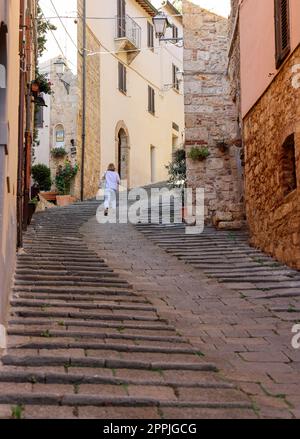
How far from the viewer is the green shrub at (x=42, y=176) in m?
19.2

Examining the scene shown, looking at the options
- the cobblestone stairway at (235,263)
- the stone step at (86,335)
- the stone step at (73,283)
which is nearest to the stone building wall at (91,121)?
the cobblestone stairway at (235,263)

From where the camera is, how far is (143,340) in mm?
5199

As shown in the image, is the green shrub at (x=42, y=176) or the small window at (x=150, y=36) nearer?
the green shrub at (x=42, y=176)

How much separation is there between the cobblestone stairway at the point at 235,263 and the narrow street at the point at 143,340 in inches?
1.6

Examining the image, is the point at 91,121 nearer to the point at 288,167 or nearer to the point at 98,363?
the point at 288,167

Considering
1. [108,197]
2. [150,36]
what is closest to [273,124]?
[108,197]

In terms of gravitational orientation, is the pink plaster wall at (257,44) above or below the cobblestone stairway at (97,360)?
above

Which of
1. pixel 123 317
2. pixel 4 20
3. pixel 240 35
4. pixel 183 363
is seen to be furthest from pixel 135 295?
pixel 240 35

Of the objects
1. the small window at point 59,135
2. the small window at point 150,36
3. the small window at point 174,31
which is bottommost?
the small window at point 59,135

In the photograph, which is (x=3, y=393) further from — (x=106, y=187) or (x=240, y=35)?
(x=106, y=187)

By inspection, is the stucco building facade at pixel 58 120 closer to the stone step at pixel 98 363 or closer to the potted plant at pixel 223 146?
the potted plant at pixel 223 146

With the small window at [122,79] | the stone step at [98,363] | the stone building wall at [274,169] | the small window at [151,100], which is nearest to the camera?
the stone step at [98,363]

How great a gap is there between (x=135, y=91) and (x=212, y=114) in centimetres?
1232

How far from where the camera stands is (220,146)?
13.4 metres
